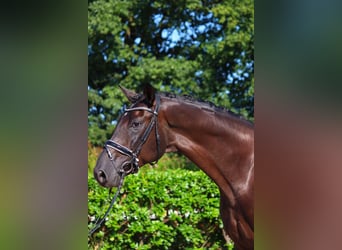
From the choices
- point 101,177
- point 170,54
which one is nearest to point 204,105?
point 101,177

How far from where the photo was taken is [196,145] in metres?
3.26

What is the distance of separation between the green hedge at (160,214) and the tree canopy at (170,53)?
612 cm

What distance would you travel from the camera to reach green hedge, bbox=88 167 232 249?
16.5 ft

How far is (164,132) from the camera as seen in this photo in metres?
3.33

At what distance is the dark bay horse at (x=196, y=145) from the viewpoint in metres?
3.10

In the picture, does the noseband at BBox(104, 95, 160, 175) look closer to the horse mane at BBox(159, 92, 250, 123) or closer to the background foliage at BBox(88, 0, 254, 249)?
the horse mane at BBox(159, 92, 250, 123)

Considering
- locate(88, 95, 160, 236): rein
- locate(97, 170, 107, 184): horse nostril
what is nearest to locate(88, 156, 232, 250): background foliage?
locate(97, 170, 107, 184): horse nostril

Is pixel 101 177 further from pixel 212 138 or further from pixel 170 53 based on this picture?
pixel 170 53

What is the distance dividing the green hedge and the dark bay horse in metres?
1.64

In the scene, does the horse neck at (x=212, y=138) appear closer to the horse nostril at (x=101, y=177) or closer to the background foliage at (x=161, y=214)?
the horse nostril at (x=101, y=177)

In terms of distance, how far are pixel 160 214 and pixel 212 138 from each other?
2.03m

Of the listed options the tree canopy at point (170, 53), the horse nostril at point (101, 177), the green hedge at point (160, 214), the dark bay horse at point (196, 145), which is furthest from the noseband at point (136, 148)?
the tree canopy at point (170, 53)
